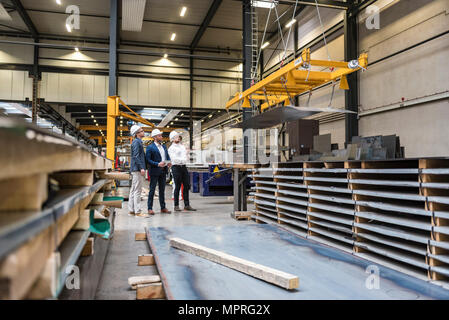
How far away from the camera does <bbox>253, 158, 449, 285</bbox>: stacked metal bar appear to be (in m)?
2.52

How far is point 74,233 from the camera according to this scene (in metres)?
2.07

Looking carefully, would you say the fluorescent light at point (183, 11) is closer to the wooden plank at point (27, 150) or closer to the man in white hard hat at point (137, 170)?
the man in white hard hat at point (137, 170)

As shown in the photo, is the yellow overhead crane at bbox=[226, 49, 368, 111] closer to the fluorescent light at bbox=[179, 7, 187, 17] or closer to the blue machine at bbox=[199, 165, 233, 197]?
the blue machine at bbox=[199, 165, 233, 197]

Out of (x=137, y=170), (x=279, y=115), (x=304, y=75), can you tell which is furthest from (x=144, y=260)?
(x=304, y=75)

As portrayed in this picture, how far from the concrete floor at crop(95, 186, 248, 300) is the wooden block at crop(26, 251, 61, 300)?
148 centimetres

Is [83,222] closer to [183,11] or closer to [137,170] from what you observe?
[137,170]

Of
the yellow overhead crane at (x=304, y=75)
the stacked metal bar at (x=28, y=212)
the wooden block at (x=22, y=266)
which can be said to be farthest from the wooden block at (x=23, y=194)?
the yellow overhead crane at (x=304, y=75)

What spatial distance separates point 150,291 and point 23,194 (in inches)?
60.3

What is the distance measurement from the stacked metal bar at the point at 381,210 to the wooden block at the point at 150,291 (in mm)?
1962

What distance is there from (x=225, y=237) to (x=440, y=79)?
614 centimetres

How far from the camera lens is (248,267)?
2.65m

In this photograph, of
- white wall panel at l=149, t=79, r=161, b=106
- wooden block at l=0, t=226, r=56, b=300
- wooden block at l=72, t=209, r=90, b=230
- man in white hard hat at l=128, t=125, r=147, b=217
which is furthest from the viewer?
white wall panel at l=149, t=79, r=161, b=106

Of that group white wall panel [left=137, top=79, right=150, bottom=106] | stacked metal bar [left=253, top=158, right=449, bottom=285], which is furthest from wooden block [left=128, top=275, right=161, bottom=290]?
white wall panel [left=137, top=79, right=150, bottom=106]
